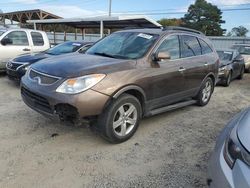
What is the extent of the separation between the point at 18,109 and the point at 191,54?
370cm

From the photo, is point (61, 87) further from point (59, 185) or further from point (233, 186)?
point (233, 186)

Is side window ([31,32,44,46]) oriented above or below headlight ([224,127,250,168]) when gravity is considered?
below

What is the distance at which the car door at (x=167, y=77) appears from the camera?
4898 mm

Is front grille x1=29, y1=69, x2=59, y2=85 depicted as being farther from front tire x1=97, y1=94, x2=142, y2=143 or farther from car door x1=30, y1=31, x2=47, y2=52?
car door x1=30, y1=31, x2=47, y2=52

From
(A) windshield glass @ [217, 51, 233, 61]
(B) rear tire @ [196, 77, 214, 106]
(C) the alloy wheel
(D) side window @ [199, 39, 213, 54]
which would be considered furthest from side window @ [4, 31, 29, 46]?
(A) windshield glass @ [217, 51, 233, 61]

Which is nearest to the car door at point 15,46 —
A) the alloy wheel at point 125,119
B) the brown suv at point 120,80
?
the brown suv at point 120,80

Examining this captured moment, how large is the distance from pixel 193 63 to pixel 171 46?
2.43ft

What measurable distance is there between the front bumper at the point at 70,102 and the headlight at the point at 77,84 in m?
0.06

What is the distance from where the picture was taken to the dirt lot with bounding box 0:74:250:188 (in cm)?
343

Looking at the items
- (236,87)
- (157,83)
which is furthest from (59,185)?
(236,87)

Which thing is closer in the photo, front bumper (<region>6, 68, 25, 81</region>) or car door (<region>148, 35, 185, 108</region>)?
car door (<region>148, 35, 185, 108</region>)

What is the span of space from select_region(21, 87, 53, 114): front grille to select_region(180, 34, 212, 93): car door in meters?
2.73

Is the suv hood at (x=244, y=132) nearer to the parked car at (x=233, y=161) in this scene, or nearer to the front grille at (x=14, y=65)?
the parked car at (x=233, y=161)

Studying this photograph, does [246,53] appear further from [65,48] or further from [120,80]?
[120,80]
